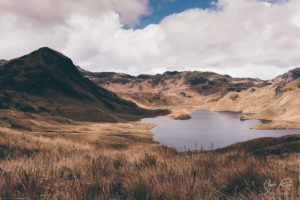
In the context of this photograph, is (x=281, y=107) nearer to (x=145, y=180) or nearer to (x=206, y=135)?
(x=206, y=135)

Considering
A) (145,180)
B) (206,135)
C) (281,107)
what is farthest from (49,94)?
(145,180)

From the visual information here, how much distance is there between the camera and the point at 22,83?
172250 mm

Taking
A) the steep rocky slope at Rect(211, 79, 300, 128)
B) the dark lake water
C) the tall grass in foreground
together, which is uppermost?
the steep rocky slope at Rect(211, 79, 300, 128)

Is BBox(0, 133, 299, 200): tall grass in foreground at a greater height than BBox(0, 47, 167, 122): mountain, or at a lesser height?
lesser

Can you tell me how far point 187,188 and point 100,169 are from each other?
9.59ft

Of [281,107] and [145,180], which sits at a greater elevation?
[281,107]

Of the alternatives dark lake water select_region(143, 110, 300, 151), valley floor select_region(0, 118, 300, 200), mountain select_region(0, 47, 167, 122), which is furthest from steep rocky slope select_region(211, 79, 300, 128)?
valley floor select_region(0, 118, 300, 200)

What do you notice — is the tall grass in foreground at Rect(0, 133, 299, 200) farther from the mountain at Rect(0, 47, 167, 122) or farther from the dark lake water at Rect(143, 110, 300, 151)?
the mountain at Rect(0, 47, 167, 122)

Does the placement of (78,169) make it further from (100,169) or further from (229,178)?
(229,178)

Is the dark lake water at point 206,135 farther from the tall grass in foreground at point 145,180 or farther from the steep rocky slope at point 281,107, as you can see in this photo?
the tall grass in foreground at point 145,180

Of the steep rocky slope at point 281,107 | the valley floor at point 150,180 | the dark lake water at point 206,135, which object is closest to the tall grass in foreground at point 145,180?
the valley floor at point 150,180

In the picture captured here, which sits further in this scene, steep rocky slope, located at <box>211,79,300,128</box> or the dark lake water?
steep rocky slope, located at <box>211,79,300,128</box>

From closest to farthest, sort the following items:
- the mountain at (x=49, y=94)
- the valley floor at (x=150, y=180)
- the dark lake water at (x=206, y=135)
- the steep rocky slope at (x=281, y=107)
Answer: the valley floor at (x=150, y=180), the dark lake water at (x=206, y=135), the steep rocky slope at (x=281, y=107), the mountain at (x=49, y=94)

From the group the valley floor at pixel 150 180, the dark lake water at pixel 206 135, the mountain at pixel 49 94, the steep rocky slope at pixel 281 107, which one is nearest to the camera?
the valley floor at pixel 150 180
